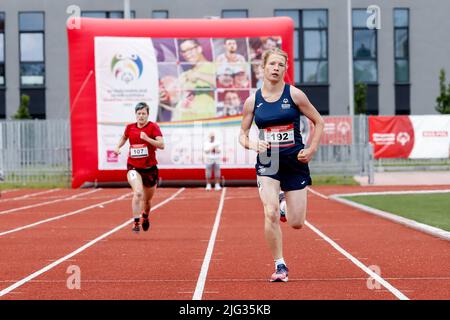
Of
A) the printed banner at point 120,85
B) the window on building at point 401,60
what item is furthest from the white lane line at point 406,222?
the window on building at point 401,60

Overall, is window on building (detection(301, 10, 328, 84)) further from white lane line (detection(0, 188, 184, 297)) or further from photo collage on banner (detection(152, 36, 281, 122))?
white lane line (detection(0, 188, 184, 297))

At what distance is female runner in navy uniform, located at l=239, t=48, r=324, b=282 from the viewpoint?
902 cm

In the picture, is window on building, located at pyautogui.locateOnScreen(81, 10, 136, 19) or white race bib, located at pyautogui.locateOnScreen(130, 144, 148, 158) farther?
window on building, located at pyautogui.locateOnScreen(81, 10, 136, 19)

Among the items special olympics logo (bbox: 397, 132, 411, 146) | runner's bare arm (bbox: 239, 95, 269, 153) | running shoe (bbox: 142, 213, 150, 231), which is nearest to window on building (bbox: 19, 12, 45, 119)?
special olympics logo (bbox: 397, 132, 411, 146)

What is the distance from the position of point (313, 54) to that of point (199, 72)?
21149 millimetres

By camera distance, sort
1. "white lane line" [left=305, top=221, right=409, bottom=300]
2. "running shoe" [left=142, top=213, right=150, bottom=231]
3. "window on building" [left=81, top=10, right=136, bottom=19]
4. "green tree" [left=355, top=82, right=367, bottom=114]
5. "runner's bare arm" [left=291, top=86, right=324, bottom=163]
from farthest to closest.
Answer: "window on building" [left=81, top=10, right=136, bottom=19], "green tree" [left=355, top=82, right=367, bottom=114], "running shoe" [left=142, top=213, right=150, bottom=231], "runner's bare arm" [left=291, top=86, right=324, bottom=163], "white lane line" [left=305, top=221, right=409, bottom=300]

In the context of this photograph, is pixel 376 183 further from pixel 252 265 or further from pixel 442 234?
pixel 252 265

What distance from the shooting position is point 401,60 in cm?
5016

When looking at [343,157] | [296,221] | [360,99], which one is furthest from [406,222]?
[360,99]

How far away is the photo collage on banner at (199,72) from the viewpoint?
30.0 m

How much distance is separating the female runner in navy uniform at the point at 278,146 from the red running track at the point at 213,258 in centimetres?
65

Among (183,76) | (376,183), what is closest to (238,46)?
(183,76)

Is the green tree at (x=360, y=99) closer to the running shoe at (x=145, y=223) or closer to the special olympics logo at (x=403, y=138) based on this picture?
the special olympics logo at (x=403, y=138)

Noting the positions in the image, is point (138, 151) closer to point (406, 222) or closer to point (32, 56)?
point (406, 222)
